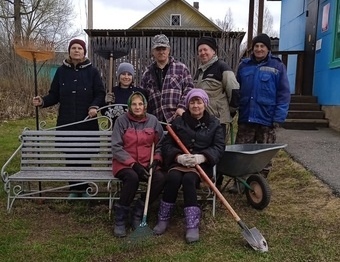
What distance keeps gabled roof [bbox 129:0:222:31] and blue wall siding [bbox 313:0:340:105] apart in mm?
19888

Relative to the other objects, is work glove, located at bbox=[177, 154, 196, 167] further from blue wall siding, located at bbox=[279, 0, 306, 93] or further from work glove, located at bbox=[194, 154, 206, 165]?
blue wall siding, located at bbox=[279, 0, 306, 93]

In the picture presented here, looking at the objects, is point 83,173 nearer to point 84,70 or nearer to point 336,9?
point 84,70

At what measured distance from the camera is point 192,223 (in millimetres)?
3111

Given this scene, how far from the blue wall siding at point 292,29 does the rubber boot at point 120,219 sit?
7550 millimetres

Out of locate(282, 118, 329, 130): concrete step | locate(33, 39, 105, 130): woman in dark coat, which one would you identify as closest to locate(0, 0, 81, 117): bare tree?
locate(33, 39, 105, 130): woman in dark coat

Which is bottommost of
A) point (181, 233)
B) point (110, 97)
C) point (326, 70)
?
point (181, 233)

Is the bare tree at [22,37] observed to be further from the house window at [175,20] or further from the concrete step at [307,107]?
the house window at [175,20]

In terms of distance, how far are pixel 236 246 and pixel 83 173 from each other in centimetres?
161

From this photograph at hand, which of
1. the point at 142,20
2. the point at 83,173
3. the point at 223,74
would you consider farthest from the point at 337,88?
the point at 142,20

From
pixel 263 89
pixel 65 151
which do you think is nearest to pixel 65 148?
pixel 65 151

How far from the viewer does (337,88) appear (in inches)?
Answer: 290

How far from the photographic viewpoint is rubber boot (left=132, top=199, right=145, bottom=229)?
332 centimetres

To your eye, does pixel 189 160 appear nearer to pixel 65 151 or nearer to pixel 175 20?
A: pixel 65 151

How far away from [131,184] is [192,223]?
1.97 ft
